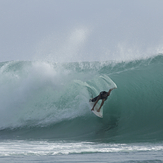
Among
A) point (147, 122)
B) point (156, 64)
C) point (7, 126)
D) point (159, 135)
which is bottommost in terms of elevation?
point (159, 135)

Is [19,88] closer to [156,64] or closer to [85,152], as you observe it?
[85,152]

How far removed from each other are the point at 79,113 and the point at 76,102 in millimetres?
667

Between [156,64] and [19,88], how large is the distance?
794 centimetres

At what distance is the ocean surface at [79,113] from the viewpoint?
16.4 feet

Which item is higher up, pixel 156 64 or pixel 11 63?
pixel 11 63

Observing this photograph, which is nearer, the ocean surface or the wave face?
the ocean surface

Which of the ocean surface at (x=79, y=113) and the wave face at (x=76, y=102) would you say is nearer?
the ocean surface at (x=79, y=113)

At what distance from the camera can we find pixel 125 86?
10.9 m

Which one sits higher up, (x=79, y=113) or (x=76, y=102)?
(x=76, y=102)

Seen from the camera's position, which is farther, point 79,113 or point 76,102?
point 76,102

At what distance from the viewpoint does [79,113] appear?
360 inches

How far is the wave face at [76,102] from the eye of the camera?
7602mm

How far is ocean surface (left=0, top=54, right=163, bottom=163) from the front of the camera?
5012 millimetres

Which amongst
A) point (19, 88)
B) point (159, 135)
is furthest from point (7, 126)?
point (159, 135)
